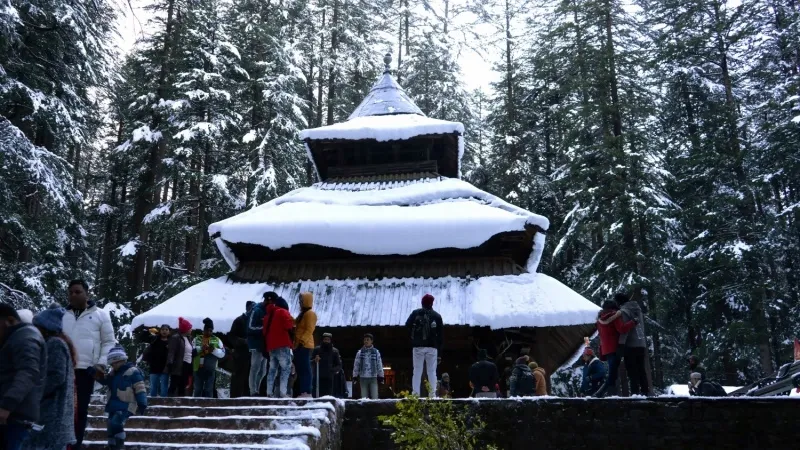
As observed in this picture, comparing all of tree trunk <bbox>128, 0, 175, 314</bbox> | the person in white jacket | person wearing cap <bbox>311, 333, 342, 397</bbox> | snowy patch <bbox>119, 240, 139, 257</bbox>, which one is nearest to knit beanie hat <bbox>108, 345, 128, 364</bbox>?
the person in white jacket

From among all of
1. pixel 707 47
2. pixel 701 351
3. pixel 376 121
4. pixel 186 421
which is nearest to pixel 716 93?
pixel 707 47

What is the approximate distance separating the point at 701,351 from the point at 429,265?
12709 mm

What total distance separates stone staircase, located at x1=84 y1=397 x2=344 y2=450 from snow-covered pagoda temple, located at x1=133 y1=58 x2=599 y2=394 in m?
4.45

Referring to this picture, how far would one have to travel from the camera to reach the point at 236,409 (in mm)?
7840

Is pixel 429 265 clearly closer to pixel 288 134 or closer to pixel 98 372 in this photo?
Answer: pixel 98 372

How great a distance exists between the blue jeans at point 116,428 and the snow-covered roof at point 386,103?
14.9 meters

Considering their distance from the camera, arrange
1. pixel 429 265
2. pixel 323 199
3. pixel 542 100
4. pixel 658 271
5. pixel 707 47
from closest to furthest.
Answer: pixel 429 265 → pixel 323 199 → pixel 658 271 → pixel 707 47 → pixel 542 100

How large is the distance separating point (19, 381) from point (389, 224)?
1012 cm

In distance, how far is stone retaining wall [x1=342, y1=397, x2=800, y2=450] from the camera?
728 cm

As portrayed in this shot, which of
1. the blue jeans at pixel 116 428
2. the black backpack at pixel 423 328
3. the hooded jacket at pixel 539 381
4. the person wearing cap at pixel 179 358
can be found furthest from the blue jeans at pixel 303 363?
the hooded jacket at pixel 539 381

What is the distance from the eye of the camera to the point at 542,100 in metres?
32.2

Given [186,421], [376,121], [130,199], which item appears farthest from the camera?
[130,199]

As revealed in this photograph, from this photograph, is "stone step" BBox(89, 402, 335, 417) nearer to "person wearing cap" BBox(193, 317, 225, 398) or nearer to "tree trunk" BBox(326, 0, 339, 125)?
"person wearing cap" BBox(193, 317, 225, 398)

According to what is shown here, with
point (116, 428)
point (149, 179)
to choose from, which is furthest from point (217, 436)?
point (149, 179)
